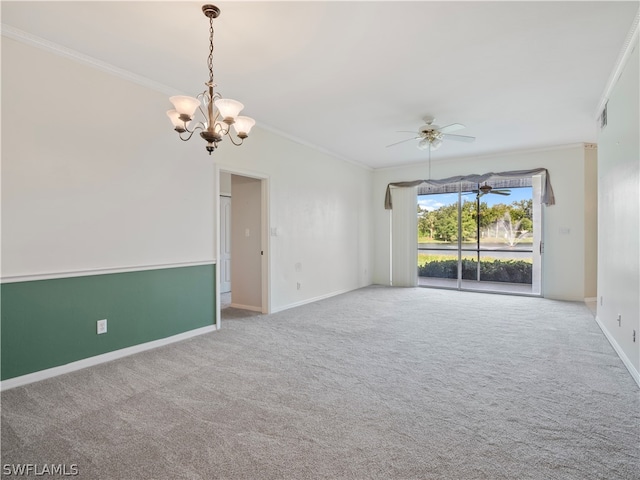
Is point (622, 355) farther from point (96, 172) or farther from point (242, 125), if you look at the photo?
point (96, 172)

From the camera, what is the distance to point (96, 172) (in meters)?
3.08

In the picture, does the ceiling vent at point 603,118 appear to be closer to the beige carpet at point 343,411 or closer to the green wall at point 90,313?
the beige carpet at point 343,411

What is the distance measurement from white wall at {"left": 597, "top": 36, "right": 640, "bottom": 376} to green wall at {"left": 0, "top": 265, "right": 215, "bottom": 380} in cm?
428

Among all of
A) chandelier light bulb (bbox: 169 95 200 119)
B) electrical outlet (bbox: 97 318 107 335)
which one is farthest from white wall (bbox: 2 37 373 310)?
chandelier light bulb (bbox: 169 95 200 119)

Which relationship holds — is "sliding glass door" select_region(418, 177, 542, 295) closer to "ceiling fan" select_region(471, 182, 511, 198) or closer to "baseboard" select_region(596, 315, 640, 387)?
"ceiling fan" select_region(471, 182, 511, 198)

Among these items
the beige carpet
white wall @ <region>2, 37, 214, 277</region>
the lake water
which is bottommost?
the beige carpet

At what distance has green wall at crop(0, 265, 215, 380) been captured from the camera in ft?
8.67

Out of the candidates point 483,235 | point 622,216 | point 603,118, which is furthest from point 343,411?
point 483,235

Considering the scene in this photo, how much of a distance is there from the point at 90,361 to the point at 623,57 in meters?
5.49

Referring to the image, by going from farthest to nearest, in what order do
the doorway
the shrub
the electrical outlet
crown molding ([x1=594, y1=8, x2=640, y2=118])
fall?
1. the shrub
2. the doorway
3. the electrical outlet
4. crown molding ([x1=594, y1=8, x2=640, y2=118])

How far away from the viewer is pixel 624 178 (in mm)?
3039

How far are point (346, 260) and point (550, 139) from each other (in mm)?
4168

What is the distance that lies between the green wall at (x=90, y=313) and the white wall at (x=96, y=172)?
0.17m

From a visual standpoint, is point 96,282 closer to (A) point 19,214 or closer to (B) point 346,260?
(A) point 19,214
